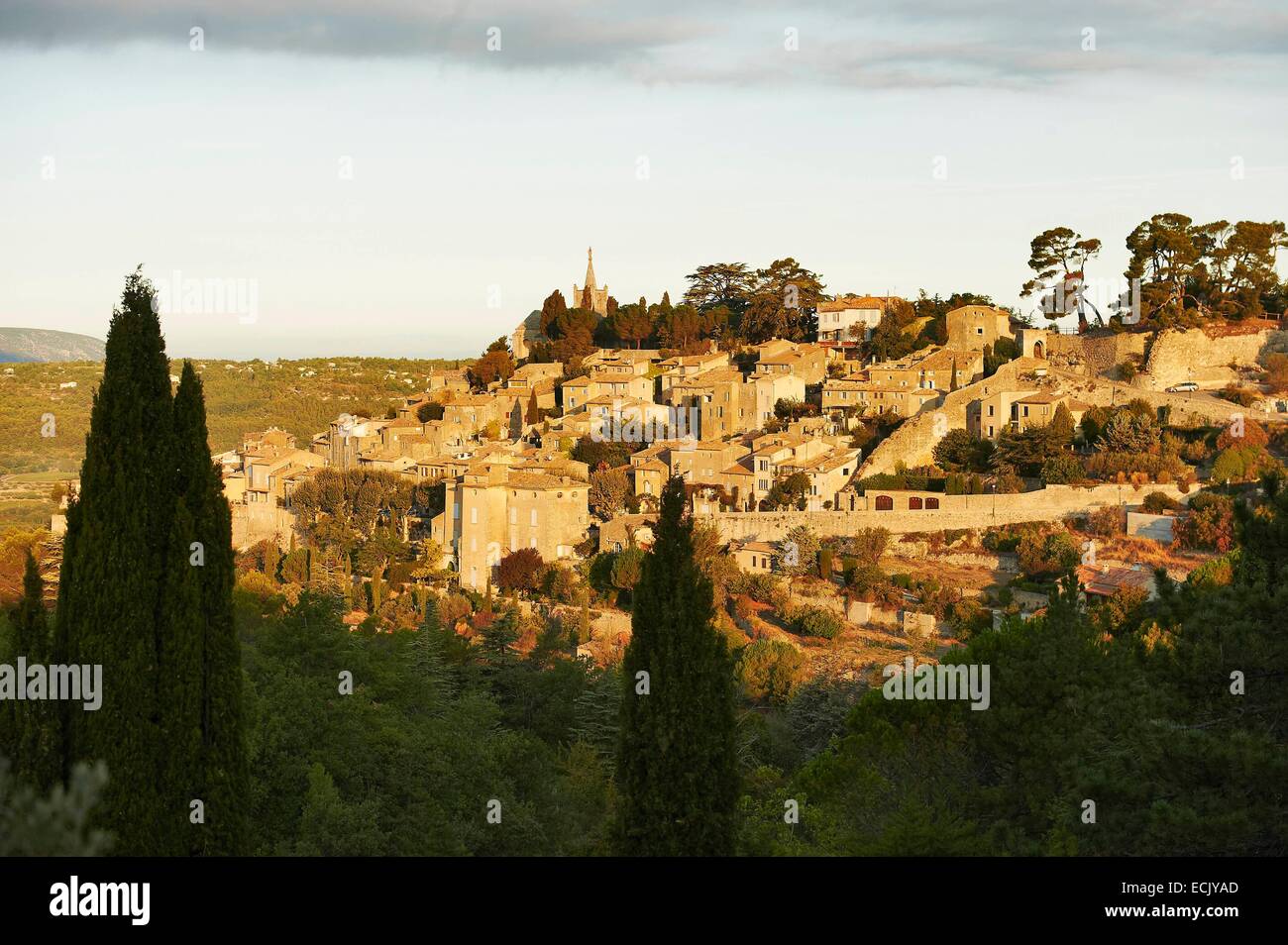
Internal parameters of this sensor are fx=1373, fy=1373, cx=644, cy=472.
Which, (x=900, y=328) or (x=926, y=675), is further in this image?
(x=900, y=328)

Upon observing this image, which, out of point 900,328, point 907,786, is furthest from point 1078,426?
point 907,786

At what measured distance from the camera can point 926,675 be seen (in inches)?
714

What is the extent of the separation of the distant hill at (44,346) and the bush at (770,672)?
164ft

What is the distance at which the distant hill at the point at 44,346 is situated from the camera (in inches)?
2687

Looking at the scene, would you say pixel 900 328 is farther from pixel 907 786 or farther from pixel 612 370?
pixel 907 786

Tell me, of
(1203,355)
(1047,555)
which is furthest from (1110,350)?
(1047,555)

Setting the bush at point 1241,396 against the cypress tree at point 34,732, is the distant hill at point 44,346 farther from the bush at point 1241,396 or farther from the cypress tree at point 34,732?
the cypress tree at point 34,732

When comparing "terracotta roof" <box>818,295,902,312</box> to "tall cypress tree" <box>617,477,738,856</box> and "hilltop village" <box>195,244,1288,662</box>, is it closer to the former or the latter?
"hilltop village" <box>195,244,1288,662</box>

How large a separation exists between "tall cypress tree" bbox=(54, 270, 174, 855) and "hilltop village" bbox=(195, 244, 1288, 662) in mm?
19982

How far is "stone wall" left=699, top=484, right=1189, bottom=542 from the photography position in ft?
111

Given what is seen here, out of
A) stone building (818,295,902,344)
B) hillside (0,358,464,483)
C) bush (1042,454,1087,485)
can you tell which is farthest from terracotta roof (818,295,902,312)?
hillside (0,358,464,483)

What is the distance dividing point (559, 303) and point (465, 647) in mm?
33830

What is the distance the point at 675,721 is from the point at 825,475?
26488 millimetres
